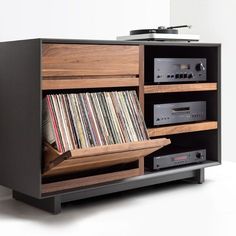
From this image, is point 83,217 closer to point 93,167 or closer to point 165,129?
point 93,167

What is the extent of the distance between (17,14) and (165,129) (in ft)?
2.49

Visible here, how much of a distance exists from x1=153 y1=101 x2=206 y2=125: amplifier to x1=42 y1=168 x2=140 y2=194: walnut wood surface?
0.26 meters

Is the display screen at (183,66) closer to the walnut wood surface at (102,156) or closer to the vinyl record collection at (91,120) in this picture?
the vinyl record collection at (91,120)

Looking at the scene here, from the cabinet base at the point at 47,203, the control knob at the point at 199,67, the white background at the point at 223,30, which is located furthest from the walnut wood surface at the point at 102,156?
the white background at the point at 223,30

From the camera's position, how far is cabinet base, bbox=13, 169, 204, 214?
1908mm

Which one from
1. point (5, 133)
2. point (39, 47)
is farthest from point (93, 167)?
point (39, 47)

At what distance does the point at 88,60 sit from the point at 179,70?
0.49 m

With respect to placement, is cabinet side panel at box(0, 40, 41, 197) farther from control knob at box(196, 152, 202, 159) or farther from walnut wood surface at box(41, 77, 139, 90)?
control knob at box(196, 152, 202, 159)

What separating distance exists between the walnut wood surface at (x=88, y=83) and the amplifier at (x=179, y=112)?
0.19m

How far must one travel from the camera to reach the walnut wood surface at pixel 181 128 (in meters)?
2.17

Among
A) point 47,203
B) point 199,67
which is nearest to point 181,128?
point 199,67

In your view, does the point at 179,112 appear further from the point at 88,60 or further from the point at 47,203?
the point at 47,203

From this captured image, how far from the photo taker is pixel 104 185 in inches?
77.5

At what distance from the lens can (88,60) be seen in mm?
1909
